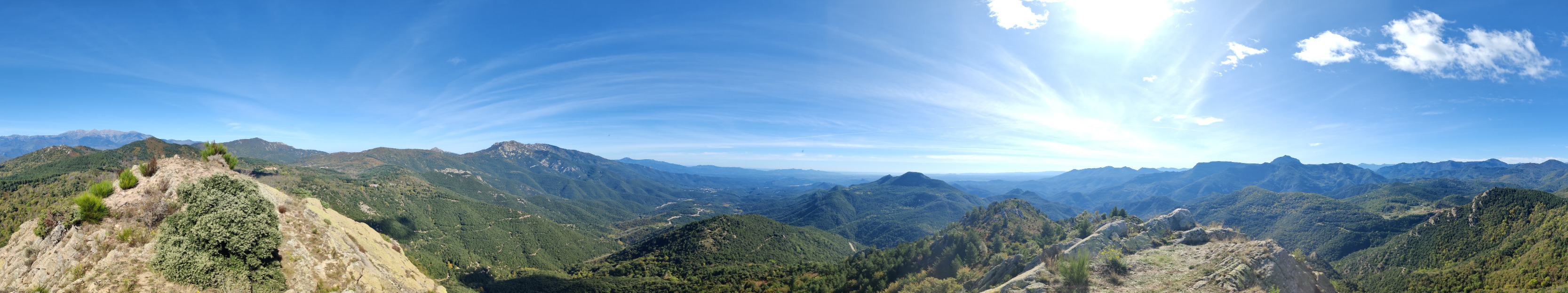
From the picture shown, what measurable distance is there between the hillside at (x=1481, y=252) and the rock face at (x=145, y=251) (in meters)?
92.0

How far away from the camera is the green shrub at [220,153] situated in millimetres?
22594

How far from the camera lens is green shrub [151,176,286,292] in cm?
1561

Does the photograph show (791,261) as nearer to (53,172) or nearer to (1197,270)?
(1197,270)

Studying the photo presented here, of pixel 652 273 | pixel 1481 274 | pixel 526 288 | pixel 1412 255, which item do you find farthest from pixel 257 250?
pixel 1412 255

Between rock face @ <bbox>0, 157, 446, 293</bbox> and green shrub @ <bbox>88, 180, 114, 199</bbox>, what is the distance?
28 centimetres

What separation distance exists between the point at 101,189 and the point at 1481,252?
171 m

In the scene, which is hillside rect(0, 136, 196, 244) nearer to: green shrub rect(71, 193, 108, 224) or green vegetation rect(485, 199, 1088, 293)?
green vegetation rect(485, 199, 1088, 293)

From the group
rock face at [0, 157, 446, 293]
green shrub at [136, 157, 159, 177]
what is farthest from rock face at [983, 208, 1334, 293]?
green shrub at [136, 157, 159, 177]

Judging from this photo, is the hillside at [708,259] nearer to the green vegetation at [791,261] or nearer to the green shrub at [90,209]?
the green vegetation at [791,261]

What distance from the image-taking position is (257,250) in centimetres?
1694

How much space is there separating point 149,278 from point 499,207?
A: 188918 millimetres

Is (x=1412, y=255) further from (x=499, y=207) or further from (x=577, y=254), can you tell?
(x=499, y=207)

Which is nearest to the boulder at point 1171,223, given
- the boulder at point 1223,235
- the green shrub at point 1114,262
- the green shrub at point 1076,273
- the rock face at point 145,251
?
the boulder at point 1223,235

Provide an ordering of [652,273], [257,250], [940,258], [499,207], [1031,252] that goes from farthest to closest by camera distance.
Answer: [499,207]
[652,273]
[940,258]
[1031,252]
[257,250]
